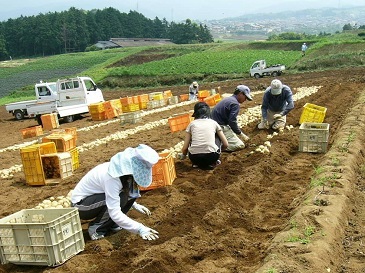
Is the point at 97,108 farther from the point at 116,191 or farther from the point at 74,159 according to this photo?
the point at 116,191

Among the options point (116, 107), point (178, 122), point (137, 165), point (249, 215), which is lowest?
point (116, 107)

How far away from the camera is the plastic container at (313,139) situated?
8648mm

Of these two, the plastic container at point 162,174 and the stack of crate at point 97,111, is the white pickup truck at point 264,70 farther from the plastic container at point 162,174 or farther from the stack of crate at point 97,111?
the plastic container at point 162,174

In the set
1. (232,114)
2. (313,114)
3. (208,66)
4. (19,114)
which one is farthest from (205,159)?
(208,66)

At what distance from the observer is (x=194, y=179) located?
7516mm

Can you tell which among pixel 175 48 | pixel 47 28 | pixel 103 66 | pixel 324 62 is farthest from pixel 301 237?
pixel 47 28

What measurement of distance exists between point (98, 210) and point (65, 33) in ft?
315

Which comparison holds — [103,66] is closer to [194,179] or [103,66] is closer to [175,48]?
[175,48]

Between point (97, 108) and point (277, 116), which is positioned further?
point (97, 108)

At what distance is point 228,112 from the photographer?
8977 millimetres

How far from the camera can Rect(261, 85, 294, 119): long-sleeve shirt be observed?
34.7ft

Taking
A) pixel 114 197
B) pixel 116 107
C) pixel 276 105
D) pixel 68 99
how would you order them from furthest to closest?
pixel 68 99, pixel 116 107, pixel 276 105, pixel 114 197

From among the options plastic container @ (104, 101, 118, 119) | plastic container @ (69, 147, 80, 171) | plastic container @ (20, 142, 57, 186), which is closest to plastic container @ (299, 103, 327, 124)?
plastic container @ (69, 147, 80, 171)

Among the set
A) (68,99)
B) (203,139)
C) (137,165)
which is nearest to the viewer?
(137,165)
